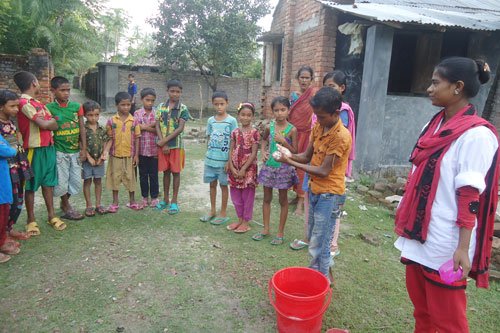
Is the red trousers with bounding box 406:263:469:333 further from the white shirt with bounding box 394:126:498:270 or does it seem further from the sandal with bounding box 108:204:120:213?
the sandal with bounding box 108:204:120:213

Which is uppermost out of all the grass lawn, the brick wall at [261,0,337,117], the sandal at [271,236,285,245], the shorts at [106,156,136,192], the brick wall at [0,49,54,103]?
the brick wall at [261,0,337,117]

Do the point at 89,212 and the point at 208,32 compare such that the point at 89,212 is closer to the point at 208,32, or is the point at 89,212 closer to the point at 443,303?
the point at 443,303

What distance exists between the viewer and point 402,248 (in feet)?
6.24

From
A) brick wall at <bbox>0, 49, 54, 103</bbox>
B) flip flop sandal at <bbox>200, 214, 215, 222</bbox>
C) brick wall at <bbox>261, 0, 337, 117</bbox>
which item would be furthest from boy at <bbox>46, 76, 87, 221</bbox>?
brick wall at <bbox>0, 49, 54, 103</bbox>

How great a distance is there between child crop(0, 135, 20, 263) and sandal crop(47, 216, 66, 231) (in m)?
0.56

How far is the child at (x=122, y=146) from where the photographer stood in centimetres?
436

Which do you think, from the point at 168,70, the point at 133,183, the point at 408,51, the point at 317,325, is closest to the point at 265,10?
the point at 168,70

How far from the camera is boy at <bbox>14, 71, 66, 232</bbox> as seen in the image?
359cm

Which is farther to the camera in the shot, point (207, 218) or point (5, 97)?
point (207, 218)

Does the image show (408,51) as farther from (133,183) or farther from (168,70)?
(168,70)

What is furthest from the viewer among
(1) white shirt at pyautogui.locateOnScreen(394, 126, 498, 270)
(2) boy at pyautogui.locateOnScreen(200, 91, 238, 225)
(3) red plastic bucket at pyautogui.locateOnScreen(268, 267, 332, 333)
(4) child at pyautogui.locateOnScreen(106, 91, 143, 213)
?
(4) child at pyautogui.locateOnScreen(106, 91, 143, 213)

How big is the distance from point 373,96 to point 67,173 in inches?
200

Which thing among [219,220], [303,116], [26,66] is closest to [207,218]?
[219,220]

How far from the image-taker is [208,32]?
16.4 metres
